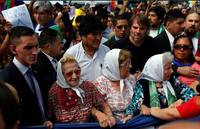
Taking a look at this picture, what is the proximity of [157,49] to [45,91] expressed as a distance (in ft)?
6.85

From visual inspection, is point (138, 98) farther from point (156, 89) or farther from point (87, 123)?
point (87, 123)

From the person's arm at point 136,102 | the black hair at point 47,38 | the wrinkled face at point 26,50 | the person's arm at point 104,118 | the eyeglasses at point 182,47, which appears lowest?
the person's arm at point 104,118

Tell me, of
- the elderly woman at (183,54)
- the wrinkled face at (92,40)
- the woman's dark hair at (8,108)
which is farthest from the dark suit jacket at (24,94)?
the elderly woman at (183,54)

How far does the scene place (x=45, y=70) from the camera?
4.39 meters

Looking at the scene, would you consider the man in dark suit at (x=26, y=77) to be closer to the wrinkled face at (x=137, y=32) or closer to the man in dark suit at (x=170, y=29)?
the wrinkled face at (x=137, y=32)

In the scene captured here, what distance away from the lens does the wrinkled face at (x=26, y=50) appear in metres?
3.62

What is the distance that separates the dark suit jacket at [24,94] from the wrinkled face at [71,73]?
41cm

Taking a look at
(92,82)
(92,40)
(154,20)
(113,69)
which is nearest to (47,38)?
(92,40)

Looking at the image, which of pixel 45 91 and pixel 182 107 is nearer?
pixel 182 107

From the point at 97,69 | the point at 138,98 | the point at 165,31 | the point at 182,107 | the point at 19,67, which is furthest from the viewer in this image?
the point at 165,31

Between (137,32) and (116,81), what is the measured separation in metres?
1.39

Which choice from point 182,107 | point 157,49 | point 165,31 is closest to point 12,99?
point 182,107

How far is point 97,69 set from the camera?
196 inches

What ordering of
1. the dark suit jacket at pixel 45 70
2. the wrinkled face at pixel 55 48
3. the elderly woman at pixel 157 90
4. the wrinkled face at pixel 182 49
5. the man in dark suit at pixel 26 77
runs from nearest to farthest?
1. the man in dark suit at pixel 26 77
2. the elderly woman at pixel 157 90
3. the dark suit jacket at pixel 45 70
4. the wrinkled face at pixel 55 48
5. the wrinkled face at pixel 182 49
